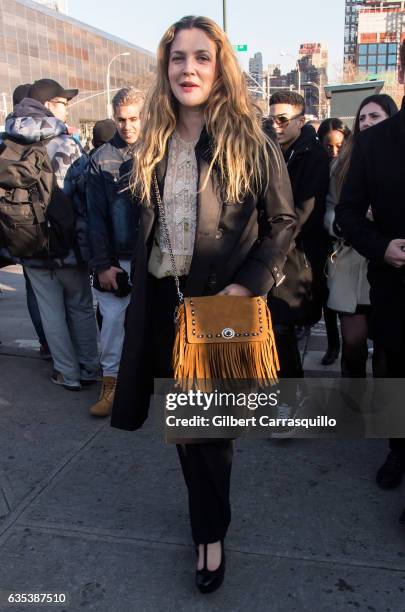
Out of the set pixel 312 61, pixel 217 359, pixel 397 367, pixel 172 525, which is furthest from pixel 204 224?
pixel 312 61

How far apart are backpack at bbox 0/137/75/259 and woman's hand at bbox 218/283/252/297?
195cm

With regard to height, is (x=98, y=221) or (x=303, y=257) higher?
(x=98, y=221)

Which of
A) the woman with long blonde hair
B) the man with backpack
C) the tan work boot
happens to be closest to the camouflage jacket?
the man with backpack

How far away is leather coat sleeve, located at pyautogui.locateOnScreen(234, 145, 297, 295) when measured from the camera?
6.79 feet

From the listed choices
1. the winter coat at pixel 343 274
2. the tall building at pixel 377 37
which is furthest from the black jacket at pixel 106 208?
the tall building at pixel 377 37

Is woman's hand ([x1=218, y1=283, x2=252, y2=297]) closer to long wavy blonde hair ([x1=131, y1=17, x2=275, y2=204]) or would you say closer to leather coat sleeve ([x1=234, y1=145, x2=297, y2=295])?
leather coat sleeve ([x1=234, y1=145, x2=297, y2=295])

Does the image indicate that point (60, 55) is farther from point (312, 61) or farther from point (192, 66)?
point (312, 61)

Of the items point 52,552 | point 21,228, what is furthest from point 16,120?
point 52,552

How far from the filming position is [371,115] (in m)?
3.28

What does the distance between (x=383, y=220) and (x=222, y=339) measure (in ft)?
3.40

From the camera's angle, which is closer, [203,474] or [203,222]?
[203,222]

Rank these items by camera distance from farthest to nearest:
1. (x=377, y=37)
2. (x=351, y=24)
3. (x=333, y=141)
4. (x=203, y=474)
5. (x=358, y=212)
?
1. (x=351, y=24)
2. (x=377, y=37)
3. (x=333, y=141)
4. (x=358, y=212)
5. (x=203, y=474)

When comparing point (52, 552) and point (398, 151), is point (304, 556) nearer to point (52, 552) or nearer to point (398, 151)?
point (52, 552)

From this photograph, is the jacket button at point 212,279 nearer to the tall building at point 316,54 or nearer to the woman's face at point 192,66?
the woman's face at point 192,66
